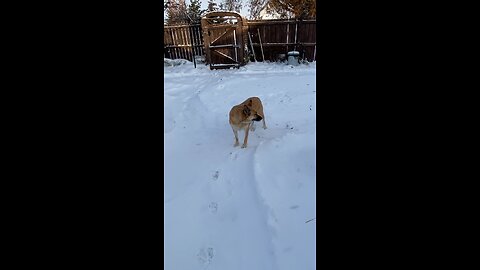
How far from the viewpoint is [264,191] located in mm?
3514

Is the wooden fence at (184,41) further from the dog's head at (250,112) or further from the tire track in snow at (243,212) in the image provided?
the tire track in snow at (243,212)

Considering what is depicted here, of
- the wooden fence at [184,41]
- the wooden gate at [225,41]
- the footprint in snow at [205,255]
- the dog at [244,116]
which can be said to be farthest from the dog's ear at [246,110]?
the wooden fence at [184,41]

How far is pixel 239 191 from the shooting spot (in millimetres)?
3707

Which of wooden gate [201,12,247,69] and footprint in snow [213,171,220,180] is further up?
wooden gate [201,12,247,69]

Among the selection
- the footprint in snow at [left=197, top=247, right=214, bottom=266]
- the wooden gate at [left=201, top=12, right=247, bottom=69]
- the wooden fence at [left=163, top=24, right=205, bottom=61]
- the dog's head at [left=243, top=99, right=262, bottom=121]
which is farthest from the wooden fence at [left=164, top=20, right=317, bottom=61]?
the footprint in snow at [left=197, top=247, right=214, bottom=266]

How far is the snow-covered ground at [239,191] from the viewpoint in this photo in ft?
8.76

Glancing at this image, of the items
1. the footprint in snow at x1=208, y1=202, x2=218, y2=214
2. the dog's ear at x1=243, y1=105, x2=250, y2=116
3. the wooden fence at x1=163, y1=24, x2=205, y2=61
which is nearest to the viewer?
the footprint in snow at x1=208, y1=202, x2=218, y2=214

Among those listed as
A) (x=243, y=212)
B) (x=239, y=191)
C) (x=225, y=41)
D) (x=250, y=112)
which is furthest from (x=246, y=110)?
(x=225, y=41)

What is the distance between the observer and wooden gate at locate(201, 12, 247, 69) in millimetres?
13336

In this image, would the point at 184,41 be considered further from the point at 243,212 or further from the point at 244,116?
the point at 243,212

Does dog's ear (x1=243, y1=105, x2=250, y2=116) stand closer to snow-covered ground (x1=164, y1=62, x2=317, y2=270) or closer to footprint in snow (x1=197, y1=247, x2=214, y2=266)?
snow-covered ground (x1=164, y1=62, x2=317, y2=270)

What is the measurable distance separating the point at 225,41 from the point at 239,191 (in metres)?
11.1
